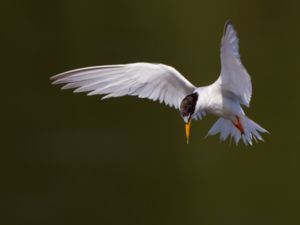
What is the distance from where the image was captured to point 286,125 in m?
6.58

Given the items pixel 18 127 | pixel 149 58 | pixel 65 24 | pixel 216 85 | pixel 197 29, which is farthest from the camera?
pixel 197 29

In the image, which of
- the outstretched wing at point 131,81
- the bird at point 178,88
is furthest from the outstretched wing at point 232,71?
the outstretched wing at point 131,81

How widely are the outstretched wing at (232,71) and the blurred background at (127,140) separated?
65.3 inches

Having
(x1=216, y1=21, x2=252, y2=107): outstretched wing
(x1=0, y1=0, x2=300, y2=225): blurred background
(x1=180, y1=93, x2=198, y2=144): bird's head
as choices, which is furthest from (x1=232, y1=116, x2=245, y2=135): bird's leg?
(x1=0, y1=0, x2=300, y2=225): blurred background

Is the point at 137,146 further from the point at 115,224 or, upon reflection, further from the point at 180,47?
the point at 180,47

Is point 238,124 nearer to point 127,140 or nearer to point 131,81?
point 131,81

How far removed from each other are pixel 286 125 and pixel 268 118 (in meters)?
0.13

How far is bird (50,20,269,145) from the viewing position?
4.07 meters

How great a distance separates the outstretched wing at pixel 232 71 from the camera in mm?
3672

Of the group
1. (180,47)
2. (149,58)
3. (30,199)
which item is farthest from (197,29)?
(30,199)

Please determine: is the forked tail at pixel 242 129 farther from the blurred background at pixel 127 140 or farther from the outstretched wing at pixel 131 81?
the blurred background at pixel 127 140

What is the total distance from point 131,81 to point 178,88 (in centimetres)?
26

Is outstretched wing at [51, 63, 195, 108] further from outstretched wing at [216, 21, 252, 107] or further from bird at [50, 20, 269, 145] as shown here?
outstretched wing at [216, 21, 252, 107]

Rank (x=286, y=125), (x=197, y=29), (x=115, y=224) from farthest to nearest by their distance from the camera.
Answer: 1. (x=197, y=29)
2. (x=286, y=125)
3. (x=115, y=224)
